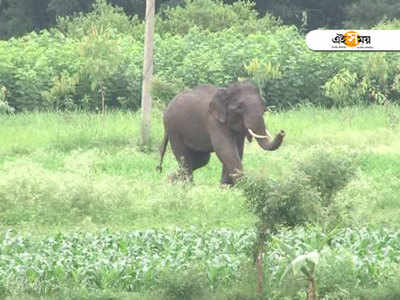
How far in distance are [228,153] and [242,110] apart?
0.68 metres

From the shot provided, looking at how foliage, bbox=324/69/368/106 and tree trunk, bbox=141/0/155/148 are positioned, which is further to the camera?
foliage, bbox=324/69/368/106

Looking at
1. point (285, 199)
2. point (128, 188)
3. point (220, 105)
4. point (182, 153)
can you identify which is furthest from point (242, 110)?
point (285, 199)

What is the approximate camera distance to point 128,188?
61.3ft

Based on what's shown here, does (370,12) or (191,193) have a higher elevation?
(191,193)

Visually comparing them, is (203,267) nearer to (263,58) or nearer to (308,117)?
(308,117)

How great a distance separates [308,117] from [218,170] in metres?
6.49

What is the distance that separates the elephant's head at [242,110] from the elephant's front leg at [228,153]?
0.20m

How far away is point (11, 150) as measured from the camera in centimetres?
2477

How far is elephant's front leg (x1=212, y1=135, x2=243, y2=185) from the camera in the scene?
64.4 feet

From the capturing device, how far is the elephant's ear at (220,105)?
19.7 metres

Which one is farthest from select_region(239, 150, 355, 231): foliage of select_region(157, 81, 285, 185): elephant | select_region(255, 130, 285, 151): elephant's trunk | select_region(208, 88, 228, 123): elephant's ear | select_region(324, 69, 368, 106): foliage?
select_region(324, 69, 368, 106): foliage

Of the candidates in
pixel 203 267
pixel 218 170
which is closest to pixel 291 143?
pixel 218 170

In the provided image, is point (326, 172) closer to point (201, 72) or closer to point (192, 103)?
point (192, 103)

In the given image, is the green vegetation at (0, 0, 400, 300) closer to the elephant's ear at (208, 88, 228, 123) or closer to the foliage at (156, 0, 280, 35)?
the elephant's ear at (208, 88, 228, 123)
